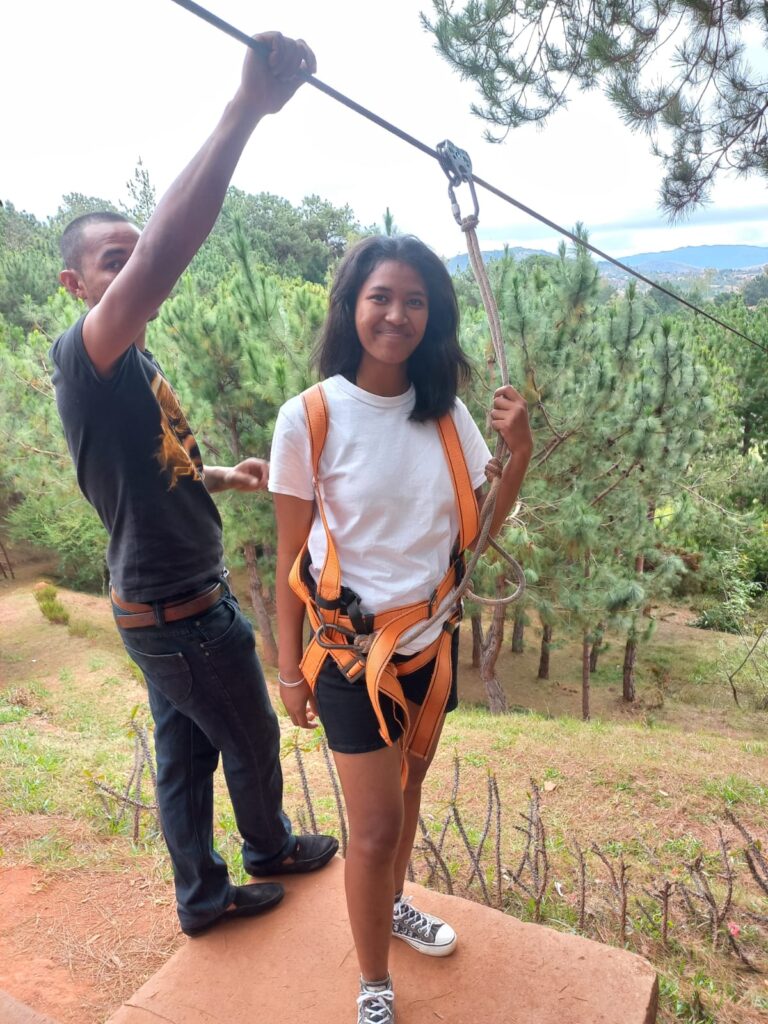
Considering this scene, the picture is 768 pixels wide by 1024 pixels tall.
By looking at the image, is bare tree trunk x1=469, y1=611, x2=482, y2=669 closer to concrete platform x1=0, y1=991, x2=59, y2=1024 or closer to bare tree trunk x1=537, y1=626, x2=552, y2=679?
bare tree trunk x1=537, y1=626, x2=552, y2=679

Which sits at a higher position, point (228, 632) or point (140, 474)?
point (140, 474)

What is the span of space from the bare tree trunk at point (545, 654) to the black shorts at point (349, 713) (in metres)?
7.73

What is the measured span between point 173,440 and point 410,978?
3.91 ft

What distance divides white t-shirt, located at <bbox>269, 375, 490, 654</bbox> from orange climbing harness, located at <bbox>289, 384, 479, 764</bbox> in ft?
0.06

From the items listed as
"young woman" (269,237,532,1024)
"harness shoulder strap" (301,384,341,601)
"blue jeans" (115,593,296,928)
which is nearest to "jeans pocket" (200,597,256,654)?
"blue jeans" (115,593,296,928)

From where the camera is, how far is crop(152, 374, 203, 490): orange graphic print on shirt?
1.23 m

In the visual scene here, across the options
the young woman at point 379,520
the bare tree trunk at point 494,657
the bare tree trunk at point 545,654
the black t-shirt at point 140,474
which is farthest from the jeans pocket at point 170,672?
the bare tree trunk at point 545,654

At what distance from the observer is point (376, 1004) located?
4.14 feet

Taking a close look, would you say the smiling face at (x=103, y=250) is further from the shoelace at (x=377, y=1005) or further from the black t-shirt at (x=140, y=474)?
Answer: the shoelace at (x=377, y=1005)

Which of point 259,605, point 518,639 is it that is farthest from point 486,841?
point 518,639

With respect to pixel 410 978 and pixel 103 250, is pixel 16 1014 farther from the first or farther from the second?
pixel 103 250

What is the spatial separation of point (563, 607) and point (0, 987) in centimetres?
599

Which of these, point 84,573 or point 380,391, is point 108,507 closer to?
point 380,391

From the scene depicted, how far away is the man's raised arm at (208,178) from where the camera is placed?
86 centimetres
